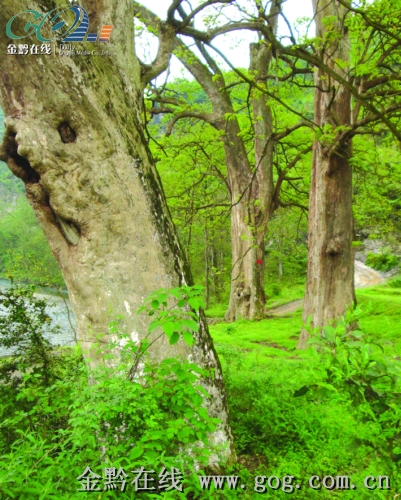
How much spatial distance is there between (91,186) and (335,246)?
4.84 metres

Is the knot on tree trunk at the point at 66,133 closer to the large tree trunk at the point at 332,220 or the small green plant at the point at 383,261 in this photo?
the large tree trunk at the point at 332,220

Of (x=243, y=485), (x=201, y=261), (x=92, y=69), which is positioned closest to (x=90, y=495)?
(x=243, y=485)

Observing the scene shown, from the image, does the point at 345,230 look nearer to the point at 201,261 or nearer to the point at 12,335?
the point at 12,335

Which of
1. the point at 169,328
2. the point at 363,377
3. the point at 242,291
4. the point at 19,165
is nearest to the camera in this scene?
the point at 363,377

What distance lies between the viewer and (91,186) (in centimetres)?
285

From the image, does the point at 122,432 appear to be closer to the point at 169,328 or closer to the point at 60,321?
the point at 169,328

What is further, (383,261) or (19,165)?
(383,261)

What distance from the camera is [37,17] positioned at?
2.79 metres

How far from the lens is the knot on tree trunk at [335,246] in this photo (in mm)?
6438

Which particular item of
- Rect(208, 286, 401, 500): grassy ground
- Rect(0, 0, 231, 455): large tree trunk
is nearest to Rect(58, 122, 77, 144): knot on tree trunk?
Rect(0, 0, 231, 455): large tree trunk

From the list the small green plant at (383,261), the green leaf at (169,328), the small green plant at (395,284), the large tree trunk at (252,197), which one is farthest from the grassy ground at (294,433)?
the small green plant at (383,261)

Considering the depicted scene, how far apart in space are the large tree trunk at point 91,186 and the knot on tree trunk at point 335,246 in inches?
160

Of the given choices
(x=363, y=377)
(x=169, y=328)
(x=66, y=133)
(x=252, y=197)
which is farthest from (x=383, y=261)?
(x=169, y=328)

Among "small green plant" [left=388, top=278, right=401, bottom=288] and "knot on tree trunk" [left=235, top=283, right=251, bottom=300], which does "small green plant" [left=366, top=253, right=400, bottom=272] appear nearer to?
"small green plant" [left=388, top=278, right=401, bottom=288]
